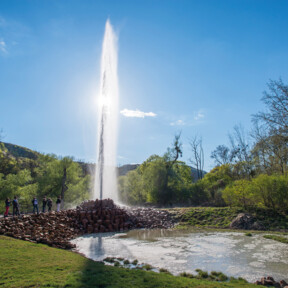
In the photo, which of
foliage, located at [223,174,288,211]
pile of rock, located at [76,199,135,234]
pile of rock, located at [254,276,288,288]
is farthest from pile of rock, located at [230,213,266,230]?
pile of rock, located at [254,276,288,288]

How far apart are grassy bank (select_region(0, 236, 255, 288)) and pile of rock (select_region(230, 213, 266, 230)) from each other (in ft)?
46.4

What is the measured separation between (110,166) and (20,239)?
1691 cm

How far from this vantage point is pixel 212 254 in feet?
35.3

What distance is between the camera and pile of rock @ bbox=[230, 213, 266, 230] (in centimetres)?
1918

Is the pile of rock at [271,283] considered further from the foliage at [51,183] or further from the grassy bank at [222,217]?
the foliage at [51,183]

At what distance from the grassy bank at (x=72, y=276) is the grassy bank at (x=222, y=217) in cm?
1485

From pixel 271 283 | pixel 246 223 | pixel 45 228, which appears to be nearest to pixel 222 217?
pixel 246 223

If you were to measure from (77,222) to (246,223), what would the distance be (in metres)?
14.5

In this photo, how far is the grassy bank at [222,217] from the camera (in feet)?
63.0

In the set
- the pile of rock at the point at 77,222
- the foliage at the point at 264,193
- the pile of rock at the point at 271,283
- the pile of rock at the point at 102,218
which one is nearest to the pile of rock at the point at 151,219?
the pile of rock at the point at 77,222

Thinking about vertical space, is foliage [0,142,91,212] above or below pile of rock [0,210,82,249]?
above

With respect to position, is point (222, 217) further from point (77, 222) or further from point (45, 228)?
point (45, 228)

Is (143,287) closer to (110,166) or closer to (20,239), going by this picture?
(20,239)

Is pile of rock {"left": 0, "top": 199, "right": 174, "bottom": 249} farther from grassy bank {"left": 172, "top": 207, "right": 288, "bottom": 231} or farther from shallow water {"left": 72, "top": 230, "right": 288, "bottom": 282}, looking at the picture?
shallow water {"left": 72, "top": 230, "right": 288, "bottom": 282}
